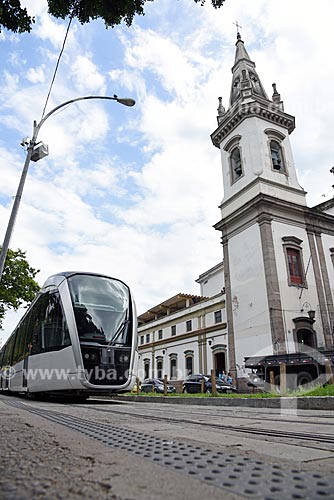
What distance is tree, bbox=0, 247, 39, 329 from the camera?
22547mm

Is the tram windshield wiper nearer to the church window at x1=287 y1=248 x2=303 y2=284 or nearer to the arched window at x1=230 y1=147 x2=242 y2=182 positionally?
the church window at x1=287 y1=248 x2=303 y2=284

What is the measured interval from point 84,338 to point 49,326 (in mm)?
1677

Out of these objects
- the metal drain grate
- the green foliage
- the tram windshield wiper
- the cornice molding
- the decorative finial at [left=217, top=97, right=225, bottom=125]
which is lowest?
the metal drain grate

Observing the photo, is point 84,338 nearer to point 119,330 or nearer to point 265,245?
point 119,330

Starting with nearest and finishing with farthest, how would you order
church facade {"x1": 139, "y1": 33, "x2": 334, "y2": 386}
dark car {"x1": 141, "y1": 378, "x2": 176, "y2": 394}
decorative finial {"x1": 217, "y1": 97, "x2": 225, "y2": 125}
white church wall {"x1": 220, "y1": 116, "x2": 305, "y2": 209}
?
church facade {"x1": 139, "y1": 33, "x2": 334, "y2": 386}, white church wall {"x1": 220, "y1": 116, "x2": 305, "y2": 209}, dark car {"x1": 141, "y1": 378, "x2": 176, "y2": 394}, decorative finial {"x1": 217, "y1": 97, "x2": 225, "y2": 125}

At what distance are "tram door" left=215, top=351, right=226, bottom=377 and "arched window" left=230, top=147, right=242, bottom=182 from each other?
45.0 ft

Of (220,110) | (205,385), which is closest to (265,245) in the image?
(205,385)

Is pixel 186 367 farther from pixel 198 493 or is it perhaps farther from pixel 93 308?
pixel 198 493

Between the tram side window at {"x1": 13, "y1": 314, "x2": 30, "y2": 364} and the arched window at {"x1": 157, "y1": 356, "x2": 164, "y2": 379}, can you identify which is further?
the arched window at {"x1": 157, "y1": 356, "x2": 164, "y2": 379}

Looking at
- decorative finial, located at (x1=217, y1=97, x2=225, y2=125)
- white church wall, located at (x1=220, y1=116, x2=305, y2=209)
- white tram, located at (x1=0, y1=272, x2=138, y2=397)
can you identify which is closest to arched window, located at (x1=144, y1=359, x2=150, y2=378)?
white church wall, located at (x1=220, y1=116, x2=305, y2=209)

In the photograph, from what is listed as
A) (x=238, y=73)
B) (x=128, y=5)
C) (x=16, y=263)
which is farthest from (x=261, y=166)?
(x=128, y=5)

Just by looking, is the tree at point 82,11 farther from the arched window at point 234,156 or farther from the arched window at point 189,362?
the arched window at point 189,362

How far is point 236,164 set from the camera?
93.7 feet

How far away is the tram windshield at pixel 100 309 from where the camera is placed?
30.5 feet
